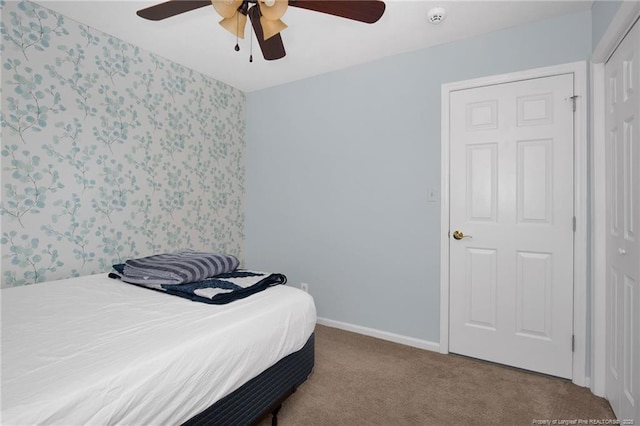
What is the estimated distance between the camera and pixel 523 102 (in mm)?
2301

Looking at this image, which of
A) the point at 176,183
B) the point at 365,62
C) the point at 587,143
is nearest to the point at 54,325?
the point at 176,183

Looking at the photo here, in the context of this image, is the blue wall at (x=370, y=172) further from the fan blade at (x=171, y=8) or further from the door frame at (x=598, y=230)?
the fan blade at (x=171, y=8)

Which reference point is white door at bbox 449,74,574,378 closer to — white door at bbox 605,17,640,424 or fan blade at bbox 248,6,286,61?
white door at bbox 605,17,640,424

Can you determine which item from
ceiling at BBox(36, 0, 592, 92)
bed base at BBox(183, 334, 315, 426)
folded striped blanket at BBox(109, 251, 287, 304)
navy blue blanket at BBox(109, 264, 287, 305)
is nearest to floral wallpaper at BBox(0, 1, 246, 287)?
ceiling at BBox(36, 0, 592, 92)

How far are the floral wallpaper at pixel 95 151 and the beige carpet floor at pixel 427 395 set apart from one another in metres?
1.79

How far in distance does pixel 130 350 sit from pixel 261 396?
0.68 meters

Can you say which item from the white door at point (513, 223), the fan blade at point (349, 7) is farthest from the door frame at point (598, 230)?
the fan blade at point (349, 7)

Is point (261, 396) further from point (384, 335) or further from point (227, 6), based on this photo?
point (227, 6)

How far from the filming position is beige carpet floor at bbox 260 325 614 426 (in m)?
1.75

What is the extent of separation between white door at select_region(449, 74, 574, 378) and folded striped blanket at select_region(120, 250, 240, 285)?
1.75 m

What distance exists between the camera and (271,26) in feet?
5.39

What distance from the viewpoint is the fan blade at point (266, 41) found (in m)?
1.62

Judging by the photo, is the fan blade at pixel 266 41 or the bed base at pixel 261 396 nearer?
the bed base at pixel 261 396

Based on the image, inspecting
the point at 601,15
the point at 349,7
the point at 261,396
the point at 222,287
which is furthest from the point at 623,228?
the point at 222,287
